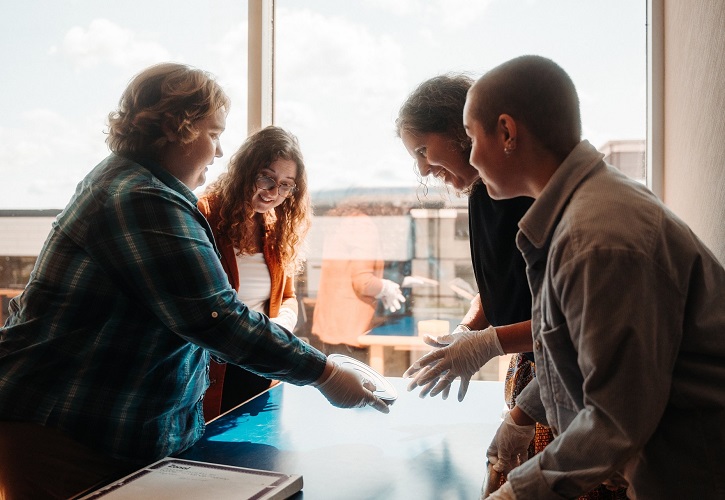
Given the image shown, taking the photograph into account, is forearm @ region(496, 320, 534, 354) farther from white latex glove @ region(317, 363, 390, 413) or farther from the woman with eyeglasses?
the woman with eyeglasses

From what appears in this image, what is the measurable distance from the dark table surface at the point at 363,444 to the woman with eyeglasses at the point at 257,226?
0.38 m

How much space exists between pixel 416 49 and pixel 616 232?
223cm

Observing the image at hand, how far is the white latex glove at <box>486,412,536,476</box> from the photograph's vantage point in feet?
4.14

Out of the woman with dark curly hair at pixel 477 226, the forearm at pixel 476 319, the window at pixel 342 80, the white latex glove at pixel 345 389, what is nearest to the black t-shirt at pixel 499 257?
the woman with dark curly hair at pixel 477 226

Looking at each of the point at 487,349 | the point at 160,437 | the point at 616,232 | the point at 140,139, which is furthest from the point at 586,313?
the point at 140,139

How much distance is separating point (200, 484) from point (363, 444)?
434mm

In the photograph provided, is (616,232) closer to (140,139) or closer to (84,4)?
(140,139)

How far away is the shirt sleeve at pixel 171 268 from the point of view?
4.02ft

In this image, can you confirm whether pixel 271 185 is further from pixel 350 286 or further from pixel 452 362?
pixel 350 286

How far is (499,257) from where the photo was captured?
159 centimetres

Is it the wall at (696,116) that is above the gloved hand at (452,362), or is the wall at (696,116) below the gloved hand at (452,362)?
above

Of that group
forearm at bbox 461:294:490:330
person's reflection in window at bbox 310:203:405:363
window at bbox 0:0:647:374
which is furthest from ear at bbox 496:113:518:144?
person's reflection in window at bbox 310:203:405:363

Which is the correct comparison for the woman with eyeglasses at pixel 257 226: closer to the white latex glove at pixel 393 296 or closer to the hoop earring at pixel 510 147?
the white latex glove at pixel 393 296

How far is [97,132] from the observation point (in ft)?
10.6
